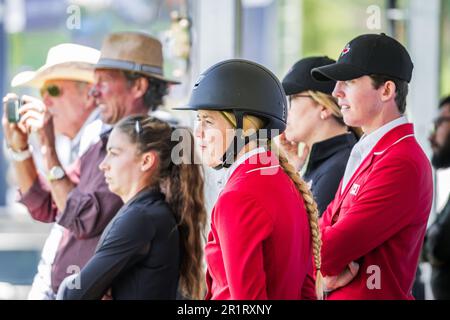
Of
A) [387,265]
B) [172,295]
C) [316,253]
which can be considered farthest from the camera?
[172,295]

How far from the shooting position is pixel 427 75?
6.23m

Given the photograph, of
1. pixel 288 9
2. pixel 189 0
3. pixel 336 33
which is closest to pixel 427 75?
pixel 189 0

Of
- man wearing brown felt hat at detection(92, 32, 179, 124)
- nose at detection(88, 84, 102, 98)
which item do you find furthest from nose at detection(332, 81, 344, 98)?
nose at detection(88, 84, 102, 98)

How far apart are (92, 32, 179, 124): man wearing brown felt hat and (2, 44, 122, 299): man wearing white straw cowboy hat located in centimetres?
12

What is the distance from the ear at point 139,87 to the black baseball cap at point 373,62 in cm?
121

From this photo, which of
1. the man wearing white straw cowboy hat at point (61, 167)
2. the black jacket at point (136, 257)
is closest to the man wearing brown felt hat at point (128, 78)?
the man wearing white straw cowboy hat at point (61, 167)

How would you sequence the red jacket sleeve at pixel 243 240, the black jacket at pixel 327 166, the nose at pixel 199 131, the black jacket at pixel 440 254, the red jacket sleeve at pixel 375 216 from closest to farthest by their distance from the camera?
the red jacket sleeve at pixel 243 240 → the nose at pixel 199 131 → the red jacket sleeve at pixel 375 216 → the black jacket at pixel 327 166 → the black jacket at pixel 440 254

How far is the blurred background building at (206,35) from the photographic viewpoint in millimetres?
4684

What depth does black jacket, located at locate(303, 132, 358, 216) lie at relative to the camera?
11.1ft

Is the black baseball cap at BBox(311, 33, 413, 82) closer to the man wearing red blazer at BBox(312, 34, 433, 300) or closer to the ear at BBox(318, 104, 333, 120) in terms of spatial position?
the man wearing red blazer at BBox(312, 34, 433, 300)

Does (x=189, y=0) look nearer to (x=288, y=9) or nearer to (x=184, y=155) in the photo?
(x=184, y=155)

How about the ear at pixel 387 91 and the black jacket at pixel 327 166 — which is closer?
the ear at pixel 387 91

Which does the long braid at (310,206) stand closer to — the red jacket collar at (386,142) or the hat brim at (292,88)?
the red jacket collar at (386,142)

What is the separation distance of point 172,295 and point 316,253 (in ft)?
2.85
